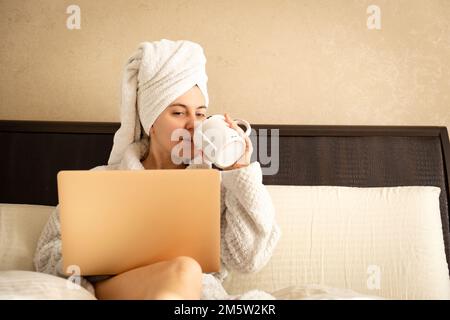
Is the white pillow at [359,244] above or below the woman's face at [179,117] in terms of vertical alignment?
below

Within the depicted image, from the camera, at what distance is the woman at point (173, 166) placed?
1.09 metres

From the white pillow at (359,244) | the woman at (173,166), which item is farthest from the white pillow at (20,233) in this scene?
the white pillow at (359,244)

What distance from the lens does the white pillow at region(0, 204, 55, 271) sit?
1.50 meters

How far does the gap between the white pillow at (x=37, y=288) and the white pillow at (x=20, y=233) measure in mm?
438

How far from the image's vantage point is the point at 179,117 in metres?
1.52

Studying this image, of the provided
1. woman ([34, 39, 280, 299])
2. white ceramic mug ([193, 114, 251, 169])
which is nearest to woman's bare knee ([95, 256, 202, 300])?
woman ([34, 39, 280, 299])

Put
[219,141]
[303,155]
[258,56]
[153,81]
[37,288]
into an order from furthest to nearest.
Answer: [258,56]
[303,155]
[153,81]
[219,141]
[37,288]

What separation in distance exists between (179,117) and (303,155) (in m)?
0.59

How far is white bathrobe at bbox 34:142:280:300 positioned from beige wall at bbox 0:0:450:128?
2.40ft

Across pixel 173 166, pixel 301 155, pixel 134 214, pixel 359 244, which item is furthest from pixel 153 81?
pixel 359 244

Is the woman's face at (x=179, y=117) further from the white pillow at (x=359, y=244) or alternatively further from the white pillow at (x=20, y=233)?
the white pillow at (x=20, y=233)

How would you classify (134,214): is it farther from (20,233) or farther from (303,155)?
(303,155)
